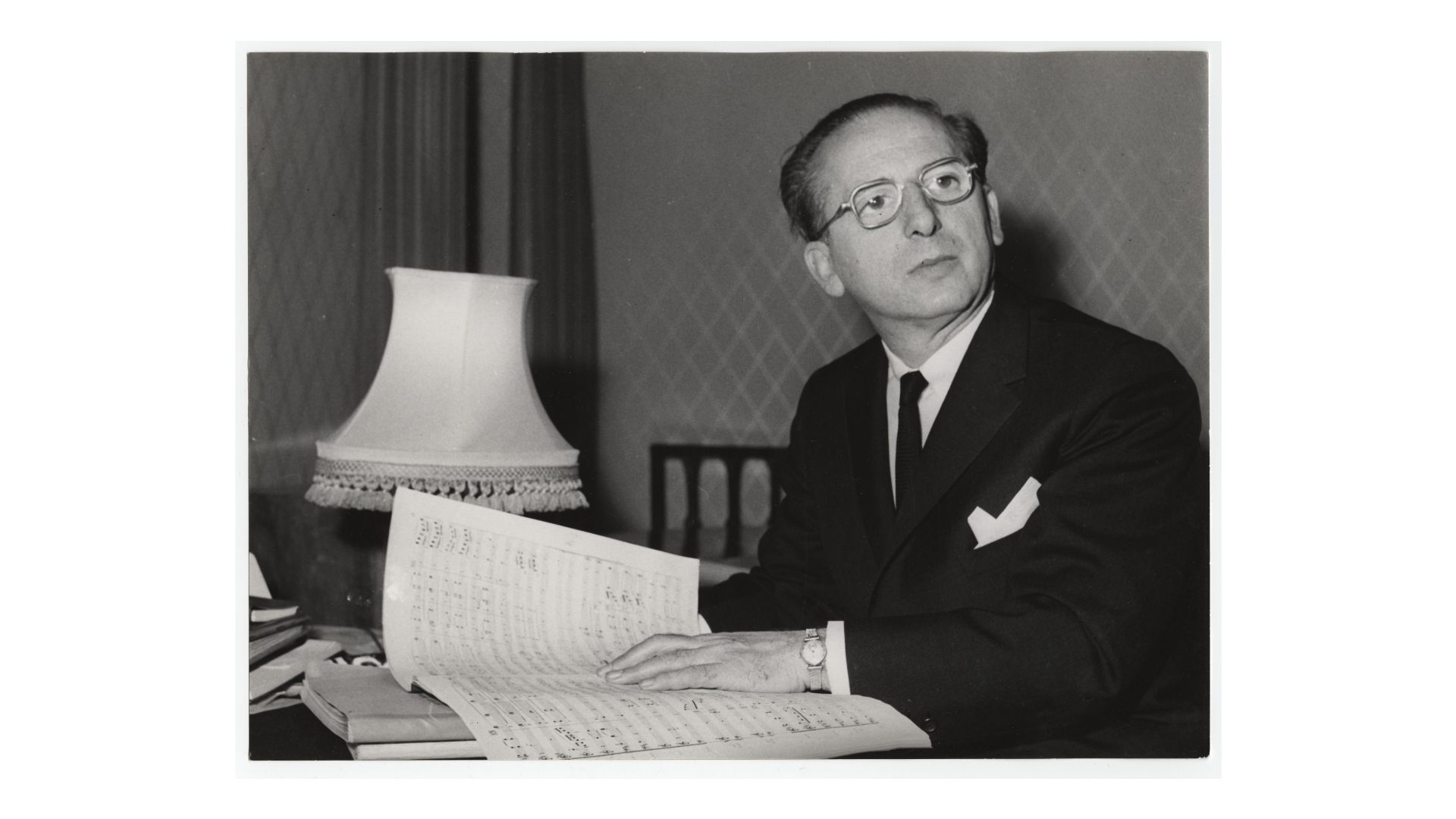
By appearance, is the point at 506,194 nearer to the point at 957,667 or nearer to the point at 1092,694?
the point at 957,667

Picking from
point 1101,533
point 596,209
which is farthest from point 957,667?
point 596,209

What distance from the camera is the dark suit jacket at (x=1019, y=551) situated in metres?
1.46

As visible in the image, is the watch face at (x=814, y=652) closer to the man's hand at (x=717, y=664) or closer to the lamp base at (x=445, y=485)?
the man's hand at (x=717, y=664)

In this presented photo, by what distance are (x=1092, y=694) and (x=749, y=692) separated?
1.45 ft

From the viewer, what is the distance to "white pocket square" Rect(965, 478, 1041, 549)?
4.91ft

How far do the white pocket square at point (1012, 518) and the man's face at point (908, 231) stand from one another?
0.84 feet

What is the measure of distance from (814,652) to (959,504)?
27 cm

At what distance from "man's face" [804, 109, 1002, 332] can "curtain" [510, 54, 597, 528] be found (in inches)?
14.0

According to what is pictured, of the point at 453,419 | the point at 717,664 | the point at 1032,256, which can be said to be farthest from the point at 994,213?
the point at 453,419

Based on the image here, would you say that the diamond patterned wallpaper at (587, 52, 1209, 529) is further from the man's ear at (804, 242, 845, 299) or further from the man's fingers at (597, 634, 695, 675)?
the man's fingers at (597, 634, 695, 675)

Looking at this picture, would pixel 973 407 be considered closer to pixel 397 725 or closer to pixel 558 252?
pixel 558 252

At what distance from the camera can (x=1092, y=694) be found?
4.85ft

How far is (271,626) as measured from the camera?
163 centimetres

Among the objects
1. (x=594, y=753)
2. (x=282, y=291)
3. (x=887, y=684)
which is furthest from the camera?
(x=282, y=291)
